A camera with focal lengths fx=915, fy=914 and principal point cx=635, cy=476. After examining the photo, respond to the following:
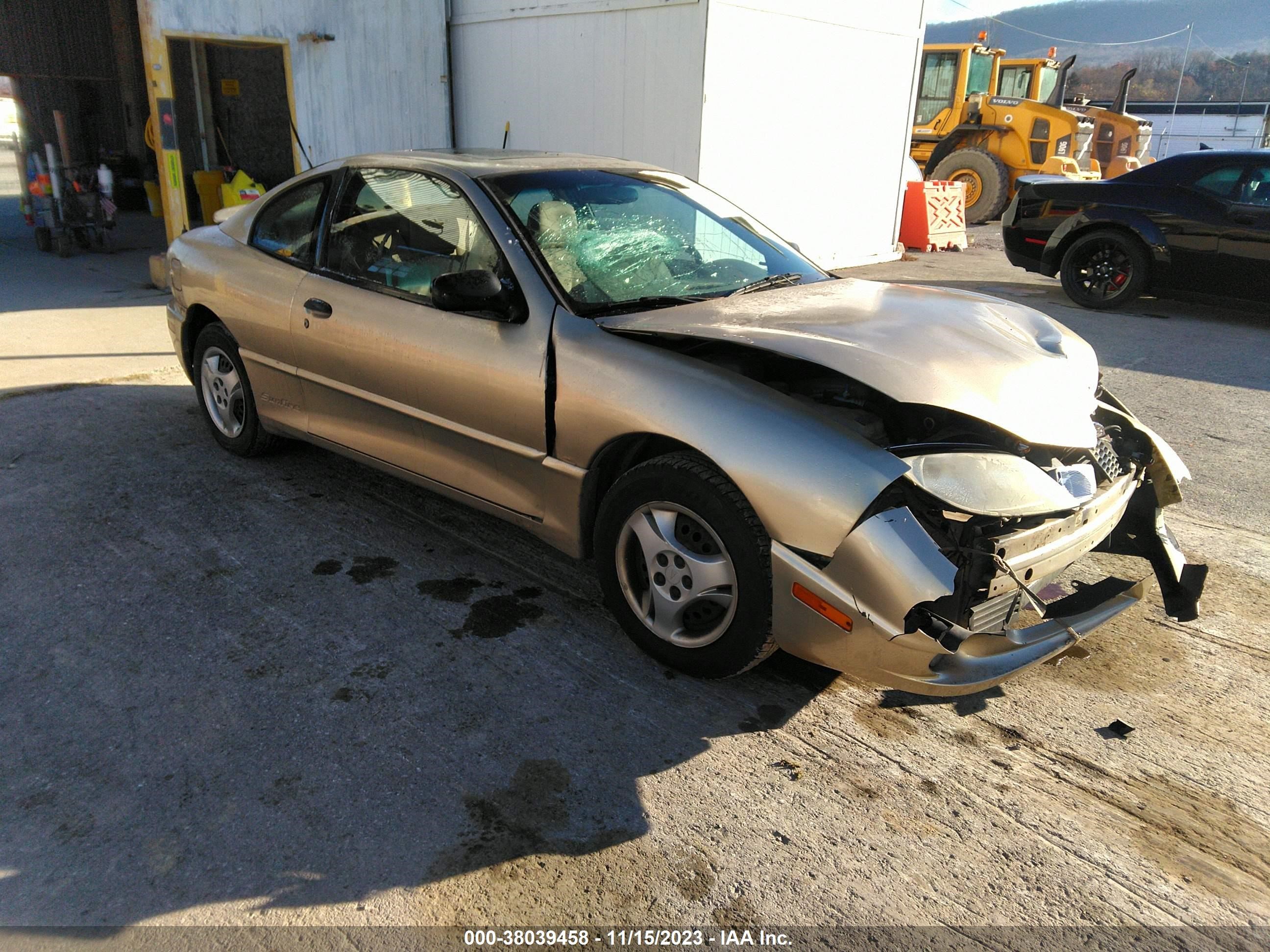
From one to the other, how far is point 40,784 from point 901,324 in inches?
119

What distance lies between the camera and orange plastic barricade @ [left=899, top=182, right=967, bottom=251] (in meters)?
14.6

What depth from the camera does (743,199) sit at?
34.7ft

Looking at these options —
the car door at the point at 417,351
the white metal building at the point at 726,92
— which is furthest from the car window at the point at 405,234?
the white metal building at the point at 726,92

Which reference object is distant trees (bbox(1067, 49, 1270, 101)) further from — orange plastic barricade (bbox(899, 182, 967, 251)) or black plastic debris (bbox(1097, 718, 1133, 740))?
black plastic debris (bbox(1097, 718, 1133, 740))

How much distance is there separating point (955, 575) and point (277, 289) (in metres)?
3.35

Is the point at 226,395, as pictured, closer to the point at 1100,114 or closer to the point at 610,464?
the point at 610,464

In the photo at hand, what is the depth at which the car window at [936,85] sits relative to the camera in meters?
19.5

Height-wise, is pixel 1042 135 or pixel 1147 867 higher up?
pixel 1042 135

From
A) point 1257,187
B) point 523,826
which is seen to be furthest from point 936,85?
point 523,826

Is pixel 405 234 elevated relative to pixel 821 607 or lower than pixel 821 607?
elevated

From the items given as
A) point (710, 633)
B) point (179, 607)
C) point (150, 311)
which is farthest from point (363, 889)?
point (150, 311)

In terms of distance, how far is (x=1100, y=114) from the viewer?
22.2m

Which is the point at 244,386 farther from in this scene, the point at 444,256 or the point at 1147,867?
the point at 1147,867

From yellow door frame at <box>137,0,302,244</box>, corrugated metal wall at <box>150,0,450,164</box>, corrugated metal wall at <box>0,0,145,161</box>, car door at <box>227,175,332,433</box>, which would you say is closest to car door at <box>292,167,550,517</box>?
car door at <box>227,175,332,433</box>
